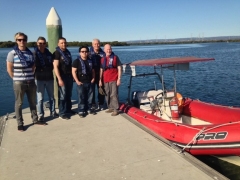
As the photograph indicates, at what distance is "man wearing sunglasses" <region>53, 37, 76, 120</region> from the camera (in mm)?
4367

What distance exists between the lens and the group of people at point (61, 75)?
381 centimetres

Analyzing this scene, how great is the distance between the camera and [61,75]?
450cm

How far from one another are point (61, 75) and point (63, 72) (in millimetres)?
72

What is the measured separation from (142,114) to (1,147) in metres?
2.63

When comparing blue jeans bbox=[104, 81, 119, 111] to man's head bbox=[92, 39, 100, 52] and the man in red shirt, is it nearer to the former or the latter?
the man in red shirt

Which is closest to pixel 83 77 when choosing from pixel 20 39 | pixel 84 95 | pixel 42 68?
pixel 84 95

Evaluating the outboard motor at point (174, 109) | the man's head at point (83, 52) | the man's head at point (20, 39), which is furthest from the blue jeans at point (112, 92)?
the man's head at point (20, 39)

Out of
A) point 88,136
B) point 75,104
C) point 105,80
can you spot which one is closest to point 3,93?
point 75,104

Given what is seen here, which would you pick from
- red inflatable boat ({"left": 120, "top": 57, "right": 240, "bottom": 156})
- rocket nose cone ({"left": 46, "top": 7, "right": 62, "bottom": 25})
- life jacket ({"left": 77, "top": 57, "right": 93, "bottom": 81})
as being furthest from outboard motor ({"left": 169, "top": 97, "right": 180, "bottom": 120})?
rocket nose cone ({"left": 46, "top": 7, "right": 62, "bottom": 25})

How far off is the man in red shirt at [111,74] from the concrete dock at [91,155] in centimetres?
67

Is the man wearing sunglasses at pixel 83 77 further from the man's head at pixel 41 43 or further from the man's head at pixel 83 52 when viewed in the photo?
the man's head at pixel 41 43

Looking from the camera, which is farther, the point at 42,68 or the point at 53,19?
the point at 53,19

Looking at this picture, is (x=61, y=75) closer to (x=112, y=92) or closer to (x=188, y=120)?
(x=112, y=92)

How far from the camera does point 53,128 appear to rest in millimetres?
4145
